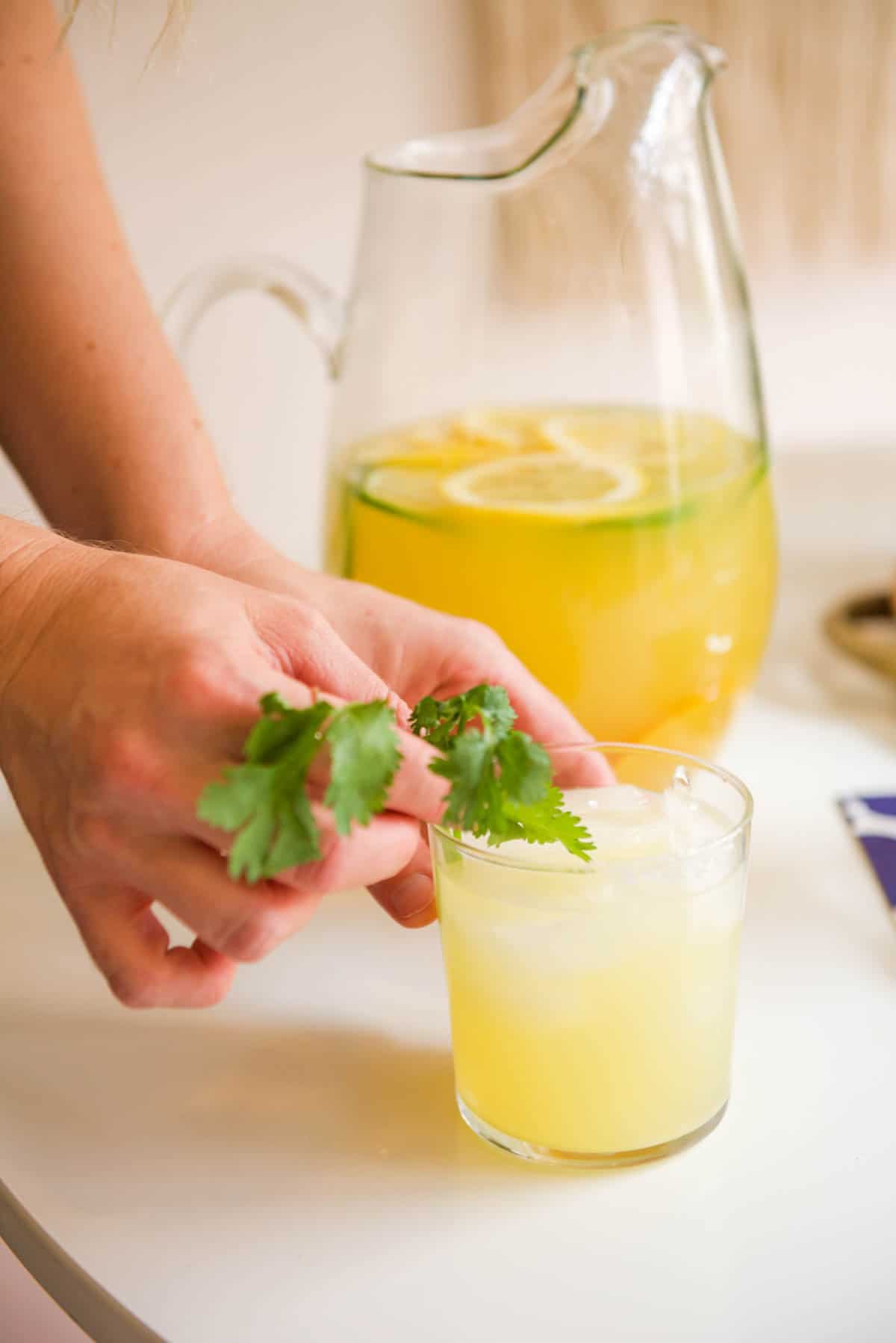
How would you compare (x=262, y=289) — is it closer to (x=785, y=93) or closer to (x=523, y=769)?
(x=523, y=769)

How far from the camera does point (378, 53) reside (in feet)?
4.41

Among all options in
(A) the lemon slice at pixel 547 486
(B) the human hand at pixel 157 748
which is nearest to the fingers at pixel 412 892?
(B) the human hand at pixel 157 748

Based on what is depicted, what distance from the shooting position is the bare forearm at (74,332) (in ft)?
2.49

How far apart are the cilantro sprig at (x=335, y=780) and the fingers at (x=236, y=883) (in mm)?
10

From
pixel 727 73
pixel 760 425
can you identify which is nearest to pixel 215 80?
pixel 727 73

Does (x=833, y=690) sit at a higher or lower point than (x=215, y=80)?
lower

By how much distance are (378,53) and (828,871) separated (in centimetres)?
96

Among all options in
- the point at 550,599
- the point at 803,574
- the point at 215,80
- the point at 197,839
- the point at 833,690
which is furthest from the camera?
the point at 803,574

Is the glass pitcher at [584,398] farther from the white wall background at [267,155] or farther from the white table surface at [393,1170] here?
the white wall background at [267,155]

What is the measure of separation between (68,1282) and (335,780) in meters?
0.22

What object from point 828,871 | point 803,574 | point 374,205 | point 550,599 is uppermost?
point 374,205

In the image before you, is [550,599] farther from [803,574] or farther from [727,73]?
[727,73]

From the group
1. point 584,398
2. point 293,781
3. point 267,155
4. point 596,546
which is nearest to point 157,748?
point 293,781

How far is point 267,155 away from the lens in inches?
52.9
